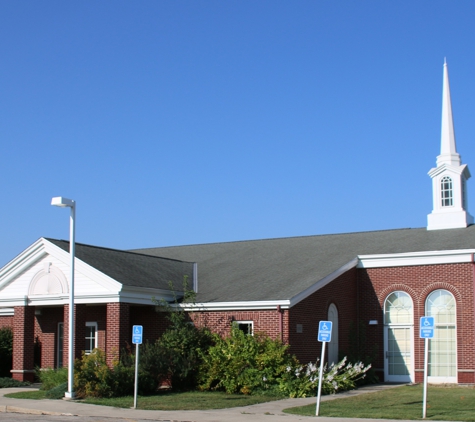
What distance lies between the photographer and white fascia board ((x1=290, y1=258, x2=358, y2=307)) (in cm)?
2393

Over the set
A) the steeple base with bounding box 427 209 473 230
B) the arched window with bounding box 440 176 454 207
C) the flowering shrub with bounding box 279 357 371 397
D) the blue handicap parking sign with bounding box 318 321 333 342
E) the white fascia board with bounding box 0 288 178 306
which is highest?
the arched window with bounding box 440 176 454 207

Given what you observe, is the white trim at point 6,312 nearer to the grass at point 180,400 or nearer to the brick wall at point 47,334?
the brick wall at point 47,334

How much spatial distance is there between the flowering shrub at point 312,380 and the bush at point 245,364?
253 mm

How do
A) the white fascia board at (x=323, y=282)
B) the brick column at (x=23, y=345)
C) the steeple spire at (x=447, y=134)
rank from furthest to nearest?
1. the steeple spire at (x=447, y=134)
2. the brick column at (x=23, y=345)
3. the white fascia board at (x=323, y=282)

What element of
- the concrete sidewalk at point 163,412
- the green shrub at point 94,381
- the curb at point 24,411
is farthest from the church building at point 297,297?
the curb at point 24,411

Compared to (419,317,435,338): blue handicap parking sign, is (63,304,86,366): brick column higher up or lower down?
lower down

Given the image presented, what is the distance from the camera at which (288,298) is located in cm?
2350

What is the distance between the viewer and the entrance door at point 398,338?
89.4ft

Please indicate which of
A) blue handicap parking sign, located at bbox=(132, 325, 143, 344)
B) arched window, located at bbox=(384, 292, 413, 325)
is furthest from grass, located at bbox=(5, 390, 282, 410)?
arched window, located at bbox=(384, 292, 413, 325)

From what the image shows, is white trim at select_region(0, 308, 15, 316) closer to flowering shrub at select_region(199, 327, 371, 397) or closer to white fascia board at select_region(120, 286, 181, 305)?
white fascia board at select_region(120, 286, 181, 305)

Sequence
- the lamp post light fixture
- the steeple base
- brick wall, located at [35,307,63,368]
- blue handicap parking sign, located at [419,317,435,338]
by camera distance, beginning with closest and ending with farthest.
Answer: blue handicap parking sign, located at [419,317,435,338] → the lamp post light fixture → brick wall, located at [35,307,63,368] → the steeple base

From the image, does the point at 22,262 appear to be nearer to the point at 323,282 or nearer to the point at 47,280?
the point at 47,280

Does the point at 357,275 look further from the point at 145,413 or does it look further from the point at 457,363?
the point at 145,413

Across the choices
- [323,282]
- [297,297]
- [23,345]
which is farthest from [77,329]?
[323,282]
